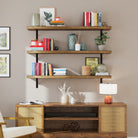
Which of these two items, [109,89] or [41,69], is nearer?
[109,89]

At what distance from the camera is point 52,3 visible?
470cm

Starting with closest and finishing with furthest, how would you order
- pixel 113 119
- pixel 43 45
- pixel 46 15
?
pixel 113 119, pixel 43 45, pixel 46 15

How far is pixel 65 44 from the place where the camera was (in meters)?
4.70

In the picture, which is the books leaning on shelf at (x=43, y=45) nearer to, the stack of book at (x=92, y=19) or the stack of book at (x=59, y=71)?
the stack of book at (x=59, y=71)

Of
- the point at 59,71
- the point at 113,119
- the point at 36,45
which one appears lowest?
the point at 113,119

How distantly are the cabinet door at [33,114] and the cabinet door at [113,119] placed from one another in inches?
38.8

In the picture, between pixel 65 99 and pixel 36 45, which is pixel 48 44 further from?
pixel 65 99

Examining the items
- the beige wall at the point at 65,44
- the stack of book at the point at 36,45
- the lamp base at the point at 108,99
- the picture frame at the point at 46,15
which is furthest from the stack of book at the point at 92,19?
the lamp base at the point at 108,99

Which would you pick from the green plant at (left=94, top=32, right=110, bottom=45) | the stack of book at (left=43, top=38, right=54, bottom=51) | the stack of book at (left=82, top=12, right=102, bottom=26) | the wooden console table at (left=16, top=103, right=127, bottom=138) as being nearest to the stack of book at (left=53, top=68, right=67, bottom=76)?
the stack of book at (left=43, top=38, right=54, bottom=51)

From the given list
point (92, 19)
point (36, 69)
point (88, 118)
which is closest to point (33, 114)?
point (36, 69)

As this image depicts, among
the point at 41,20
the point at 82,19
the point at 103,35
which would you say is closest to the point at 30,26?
the point at 41,20

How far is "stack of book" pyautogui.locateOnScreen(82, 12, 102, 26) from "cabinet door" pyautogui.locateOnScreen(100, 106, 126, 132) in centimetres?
143

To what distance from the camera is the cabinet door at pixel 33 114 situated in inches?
170

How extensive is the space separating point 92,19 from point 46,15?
2.66 feet
